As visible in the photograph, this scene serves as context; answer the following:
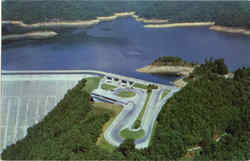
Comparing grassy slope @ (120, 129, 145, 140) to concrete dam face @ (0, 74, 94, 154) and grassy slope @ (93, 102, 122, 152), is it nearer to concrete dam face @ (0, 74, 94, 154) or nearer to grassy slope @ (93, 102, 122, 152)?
grassy slope @ (93, 102, 122, 152)

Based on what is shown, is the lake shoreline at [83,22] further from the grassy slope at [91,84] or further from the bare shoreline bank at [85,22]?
the grassy slope at [91,84]

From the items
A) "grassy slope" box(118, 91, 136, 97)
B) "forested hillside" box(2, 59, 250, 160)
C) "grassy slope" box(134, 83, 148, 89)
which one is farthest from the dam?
"grassy slope" box(134, 83, 148, 89)

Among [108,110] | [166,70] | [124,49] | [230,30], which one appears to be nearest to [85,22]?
[124,49]

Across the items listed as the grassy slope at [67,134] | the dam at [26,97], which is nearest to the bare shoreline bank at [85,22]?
the dam at [26,97]

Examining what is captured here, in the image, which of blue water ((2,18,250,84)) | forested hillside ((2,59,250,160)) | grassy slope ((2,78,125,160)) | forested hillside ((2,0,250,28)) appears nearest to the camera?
grassy slope ((2,78,125,160))

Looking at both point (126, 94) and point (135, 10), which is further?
point (135, 10)

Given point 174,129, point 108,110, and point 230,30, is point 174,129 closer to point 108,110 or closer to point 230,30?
point 108,110
